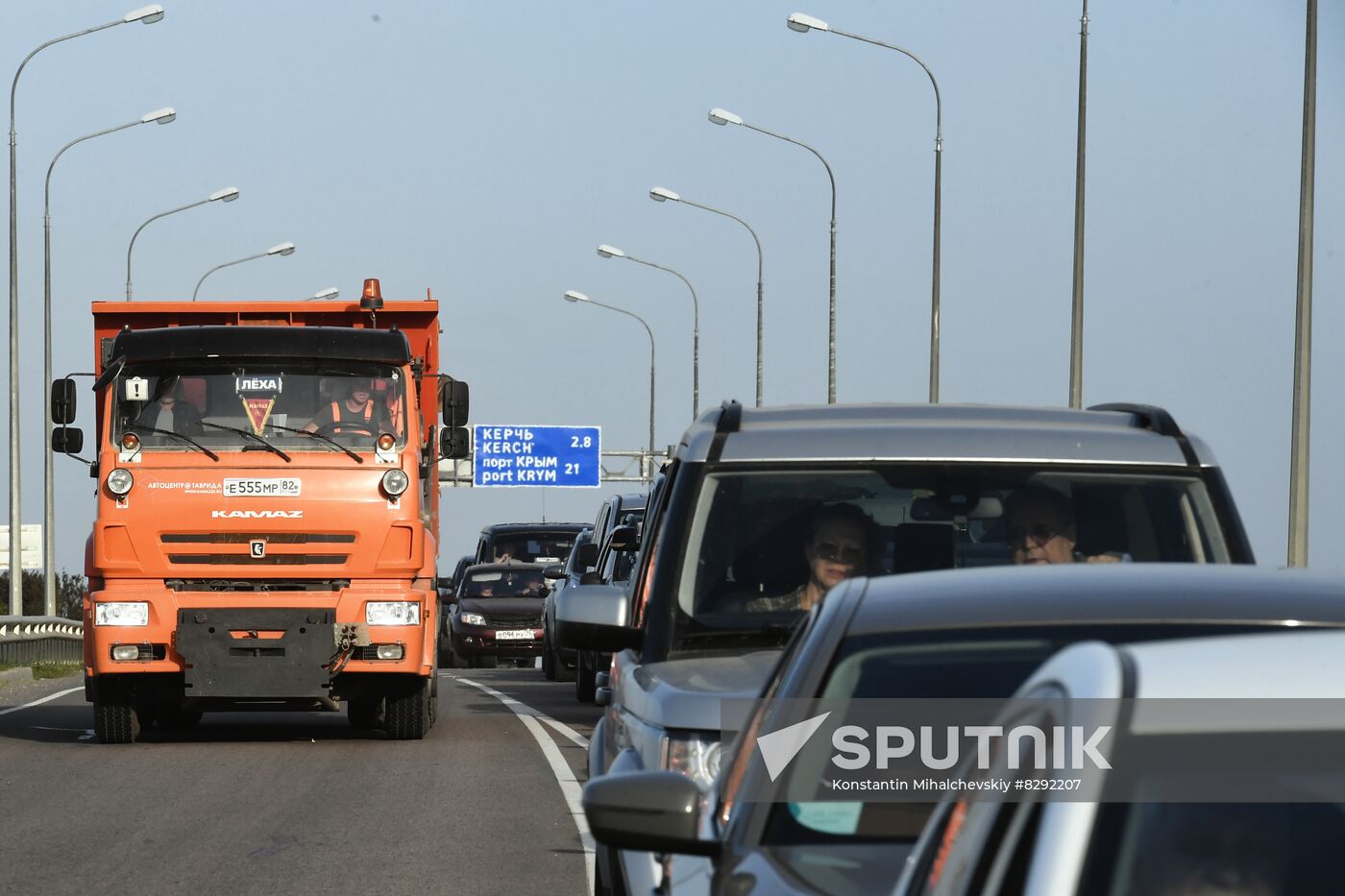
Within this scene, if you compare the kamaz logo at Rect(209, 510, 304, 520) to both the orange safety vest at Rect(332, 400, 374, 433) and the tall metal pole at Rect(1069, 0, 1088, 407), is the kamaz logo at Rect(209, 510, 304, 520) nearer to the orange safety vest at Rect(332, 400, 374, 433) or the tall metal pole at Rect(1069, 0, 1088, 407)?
the orange safety vest at Rect(332, 400, 374, 433)

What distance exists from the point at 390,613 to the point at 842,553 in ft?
34.6

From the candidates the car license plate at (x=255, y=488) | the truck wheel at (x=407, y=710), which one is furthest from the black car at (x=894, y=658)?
the truck wheel at (x=407, y=710)

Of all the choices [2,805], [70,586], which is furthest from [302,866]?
[70,586]

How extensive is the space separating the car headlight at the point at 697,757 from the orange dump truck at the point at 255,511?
11.4 m

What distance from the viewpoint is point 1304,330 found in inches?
817

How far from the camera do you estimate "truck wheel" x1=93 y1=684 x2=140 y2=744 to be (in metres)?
17.9

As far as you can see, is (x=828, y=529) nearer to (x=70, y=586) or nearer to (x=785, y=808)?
(x=785, y=808)

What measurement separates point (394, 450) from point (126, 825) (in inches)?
204

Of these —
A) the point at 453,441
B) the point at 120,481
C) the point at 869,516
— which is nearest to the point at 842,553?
the point at 869,516

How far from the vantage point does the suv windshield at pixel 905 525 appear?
276 inches

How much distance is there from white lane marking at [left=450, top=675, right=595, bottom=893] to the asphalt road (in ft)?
0.11

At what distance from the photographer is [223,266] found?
51.0 metres

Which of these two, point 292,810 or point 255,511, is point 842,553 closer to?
point 292,810

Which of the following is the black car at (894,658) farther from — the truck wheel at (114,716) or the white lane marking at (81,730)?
the white lane marking at (81,730)
